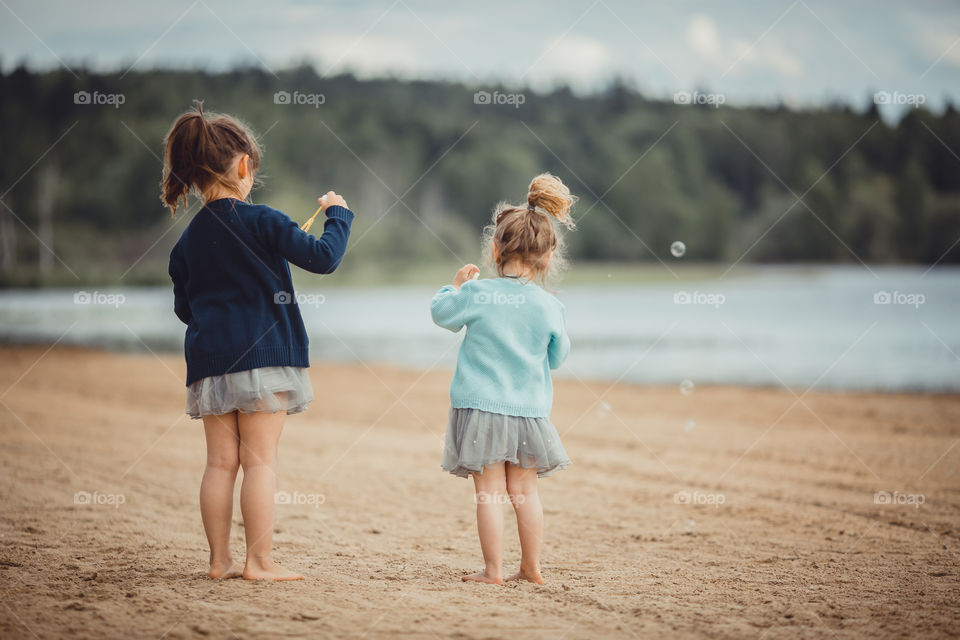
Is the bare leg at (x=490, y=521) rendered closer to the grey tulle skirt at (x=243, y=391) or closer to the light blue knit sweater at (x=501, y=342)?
the light blue knit sweater at (x=501, y=342)

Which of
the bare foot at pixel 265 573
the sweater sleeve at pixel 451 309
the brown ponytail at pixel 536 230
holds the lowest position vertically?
the bare foot at pixel 265 573

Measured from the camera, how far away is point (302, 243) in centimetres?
319

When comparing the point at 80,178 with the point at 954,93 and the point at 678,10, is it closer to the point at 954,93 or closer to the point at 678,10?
the point at 678,10

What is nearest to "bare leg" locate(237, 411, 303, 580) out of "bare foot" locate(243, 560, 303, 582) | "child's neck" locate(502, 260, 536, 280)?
"bare foot" locate(243, 560, 303, 582)

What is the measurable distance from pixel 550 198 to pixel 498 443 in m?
1.06

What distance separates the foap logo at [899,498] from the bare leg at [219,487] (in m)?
4.16

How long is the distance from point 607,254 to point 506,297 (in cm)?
5854

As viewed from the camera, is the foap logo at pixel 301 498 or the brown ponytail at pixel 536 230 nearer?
the brown ponytail at pixel 536 230

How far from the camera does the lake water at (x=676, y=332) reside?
45.6ft

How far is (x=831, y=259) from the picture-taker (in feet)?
213

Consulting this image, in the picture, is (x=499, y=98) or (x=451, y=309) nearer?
(x=451, y=309)

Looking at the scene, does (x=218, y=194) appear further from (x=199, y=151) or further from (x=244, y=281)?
(x=244, y=281)

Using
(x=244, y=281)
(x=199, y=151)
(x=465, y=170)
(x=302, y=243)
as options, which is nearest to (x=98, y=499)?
(x=244, y=281)

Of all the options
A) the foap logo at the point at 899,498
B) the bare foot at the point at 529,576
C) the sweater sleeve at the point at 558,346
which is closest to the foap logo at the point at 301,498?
the bare foot at the point at 529,576
